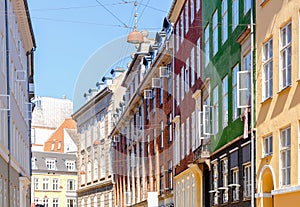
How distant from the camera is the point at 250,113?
19.1m

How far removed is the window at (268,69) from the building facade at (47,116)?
3020 inches

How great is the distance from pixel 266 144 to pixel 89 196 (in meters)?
51.8

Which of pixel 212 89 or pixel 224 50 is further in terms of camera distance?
pixel 212 89

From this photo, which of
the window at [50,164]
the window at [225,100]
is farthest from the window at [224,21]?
the window at [50,164]

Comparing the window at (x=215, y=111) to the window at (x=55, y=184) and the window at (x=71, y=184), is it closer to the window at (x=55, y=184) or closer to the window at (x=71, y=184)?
the window at (x=55, y=184)

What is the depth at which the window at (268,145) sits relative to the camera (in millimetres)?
17453

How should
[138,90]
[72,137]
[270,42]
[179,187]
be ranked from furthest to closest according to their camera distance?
[72,137]
[138,90]
[179,187]
[270,42]

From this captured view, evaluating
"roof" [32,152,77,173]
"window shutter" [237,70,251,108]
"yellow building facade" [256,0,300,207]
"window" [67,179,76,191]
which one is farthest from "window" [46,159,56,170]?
"yellow building facade" [256,0,300,207]

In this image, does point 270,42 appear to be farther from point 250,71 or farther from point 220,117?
point 220,117

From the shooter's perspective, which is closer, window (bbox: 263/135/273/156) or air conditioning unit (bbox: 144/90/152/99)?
window (bbox: 263/135/273/156)

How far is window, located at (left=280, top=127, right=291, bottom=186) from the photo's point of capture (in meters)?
16.0

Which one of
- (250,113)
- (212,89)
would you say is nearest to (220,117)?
(212,89)

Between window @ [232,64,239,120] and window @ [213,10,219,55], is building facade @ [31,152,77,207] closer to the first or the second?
window @ [213,10,219,55]

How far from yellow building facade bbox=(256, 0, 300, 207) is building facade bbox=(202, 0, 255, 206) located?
584 millimetres
